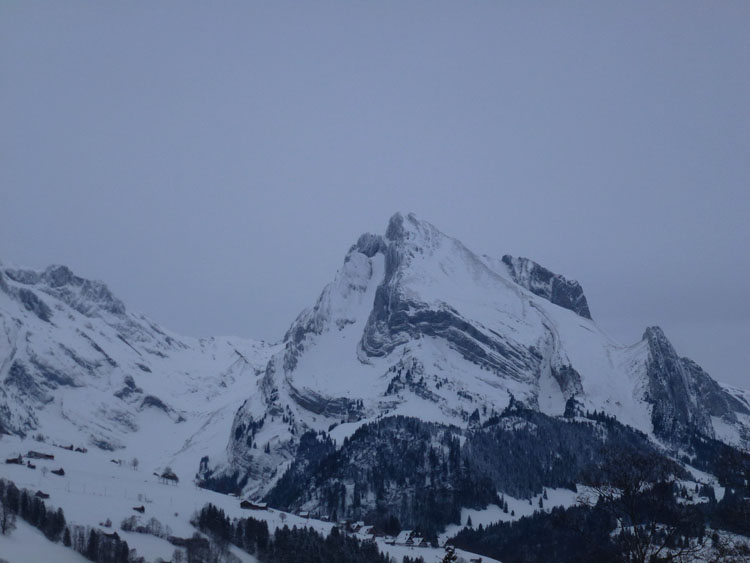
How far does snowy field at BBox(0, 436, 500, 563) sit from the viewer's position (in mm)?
84125

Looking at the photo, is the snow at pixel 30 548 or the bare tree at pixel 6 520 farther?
the bare tree at pixel 6 520

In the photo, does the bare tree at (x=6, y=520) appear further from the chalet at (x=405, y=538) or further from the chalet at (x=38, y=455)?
the chalet at (x=405, y=538)

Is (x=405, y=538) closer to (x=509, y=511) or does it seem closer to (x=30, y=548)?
(x=509, y=511)

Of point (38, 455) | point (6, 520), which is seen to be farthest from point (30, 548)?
point (38, 455)

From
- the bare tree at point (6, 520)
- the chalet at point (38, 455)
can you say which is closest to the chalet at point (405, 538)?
the chalet at point (38, 455)

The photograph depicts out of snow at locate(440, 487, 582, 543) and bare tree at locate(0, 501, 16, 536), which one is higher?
snow at locate(440, 487, 582, 543)

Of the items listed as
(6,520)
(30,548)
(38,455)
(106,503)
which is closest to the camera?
(30,548)

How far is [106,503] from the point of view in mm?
110000

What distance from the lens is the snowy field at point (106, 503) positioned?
84.1m

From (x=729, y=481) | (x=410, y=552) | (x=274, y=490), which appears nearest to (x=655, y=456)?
(x=729, y=481)

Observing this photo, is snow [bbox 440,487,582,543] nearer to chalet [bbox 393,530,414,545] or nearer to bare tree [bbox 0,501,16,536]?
chalet [bbox 393,530,414,545]

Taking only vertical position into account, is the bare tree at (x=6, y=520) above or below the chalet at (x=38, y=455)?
below

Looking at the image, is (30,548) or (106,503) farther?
(106,503)

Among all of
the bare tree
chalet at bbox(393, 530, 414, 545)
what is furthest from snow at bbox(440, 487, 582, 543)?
the bare tree
